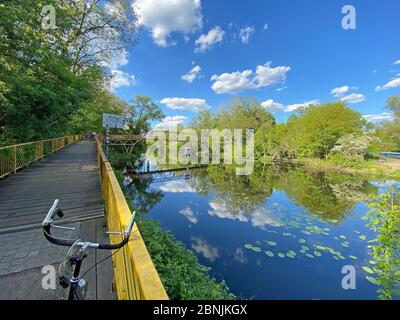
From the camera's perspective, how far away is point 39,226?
3.22 metres

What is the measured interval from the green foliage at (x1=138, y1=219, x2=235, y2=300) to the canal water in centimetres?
88

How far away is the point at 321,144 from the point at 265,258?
24583 mm

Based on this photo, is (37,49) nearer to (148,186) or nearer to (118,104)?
(148,186)

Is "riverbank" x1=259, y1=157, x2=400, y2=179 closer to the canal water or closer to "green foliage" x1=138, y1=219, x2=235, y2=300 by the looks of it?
the canal water

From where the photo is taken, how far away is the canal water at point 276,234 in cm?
517

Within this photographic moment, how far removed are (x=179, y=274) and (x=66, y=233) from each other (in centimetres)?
237

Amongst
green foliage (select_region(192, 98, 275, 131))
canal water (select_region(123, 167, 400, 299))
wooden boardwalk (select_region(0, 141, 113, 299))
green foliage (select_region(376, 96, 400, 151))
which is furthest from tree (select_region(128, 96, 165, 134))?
green foliage (select_region(376, 96, 400, 151))

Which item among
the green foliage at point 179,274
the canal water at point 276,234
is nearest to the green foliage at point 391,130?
the canal water at point 276,234

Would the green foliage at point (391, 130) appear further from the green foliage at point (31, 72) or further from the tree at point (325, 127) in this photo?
the green foliage at point (31, 72)

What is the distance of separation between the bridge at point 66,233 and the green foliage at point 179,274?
1.68 m

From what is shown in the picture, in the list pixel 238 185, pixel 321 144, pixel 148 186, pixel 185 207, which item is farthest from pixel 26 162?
pixel 321 144

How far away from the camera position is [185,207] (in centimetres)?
1083

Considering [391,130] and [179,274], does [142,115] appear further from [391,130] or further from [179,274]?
[391,130]
